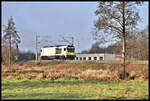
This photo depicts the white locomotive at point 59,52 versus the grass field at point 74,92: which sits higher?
the white locomotive at point 59,52

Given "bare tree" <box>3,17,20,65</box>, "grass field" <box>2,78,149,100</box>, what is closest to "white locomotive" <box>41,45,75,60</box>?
"bare tree" <box>3,17,20,65</box>

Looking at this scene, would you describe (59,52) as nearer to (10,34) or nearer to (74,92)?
(10,34)

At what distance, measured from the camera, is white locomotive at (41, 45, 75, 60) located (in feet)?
113

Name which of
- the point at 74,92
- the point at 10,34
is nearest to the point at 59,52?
the point at 10,34

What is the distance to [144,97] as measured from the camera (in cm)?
899

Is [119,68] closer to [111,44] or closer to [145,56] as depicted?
[111,44]

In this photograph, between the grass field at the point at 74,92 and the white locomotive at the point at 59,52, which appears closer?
the grass field at the point at 74,92

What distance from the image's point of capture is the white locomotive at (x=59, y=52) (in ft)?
113

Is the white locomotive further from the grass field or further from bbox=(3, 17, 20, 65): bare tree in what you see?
the grass field

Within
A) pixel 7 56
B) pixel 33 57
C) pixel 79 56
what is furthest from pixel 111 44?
pixel 33 57

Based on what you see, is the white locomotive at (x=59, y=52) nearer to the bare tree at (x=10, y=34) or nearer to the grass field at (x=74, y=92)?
the bare tree at (x=10, y=34)

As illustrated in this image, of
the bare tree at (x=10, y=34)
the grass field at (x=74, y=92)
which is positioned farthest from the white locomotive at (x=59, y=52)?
the grass field at (x=74, y=92)

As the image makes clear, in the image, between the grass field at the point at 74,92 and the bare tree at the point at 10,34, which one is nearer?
the grass field at the point at 74,92

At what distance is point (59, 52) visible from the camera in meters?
36.3
